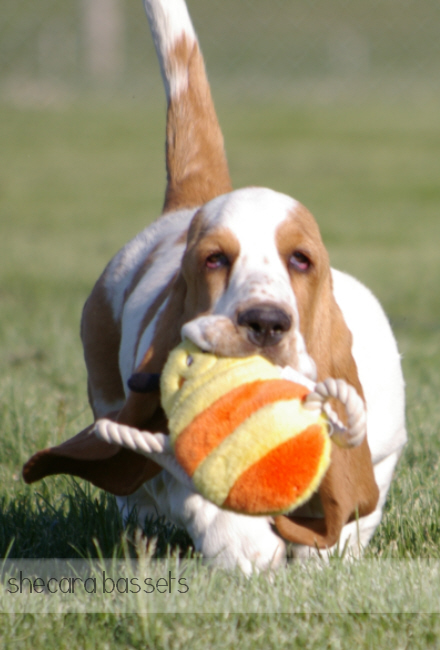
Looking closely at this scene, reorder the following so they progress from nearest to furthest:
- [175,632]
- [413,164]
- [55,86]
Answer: [175,632] < [413,164] < [55,86]

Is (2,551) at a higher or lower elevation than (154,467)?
lower

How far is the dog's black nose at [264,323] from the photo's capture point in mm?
1886

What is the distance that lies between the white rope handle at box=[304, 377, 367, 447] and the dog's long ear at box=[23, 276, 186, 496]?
48cm

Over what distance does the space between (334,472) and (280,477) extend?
14.8 inches

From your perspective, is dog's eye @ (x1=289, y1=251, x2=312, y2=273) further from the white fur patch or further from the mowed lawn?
the white fur patch

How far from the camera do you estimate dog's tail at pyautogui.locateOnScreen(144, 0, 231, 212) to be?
3.22 meters

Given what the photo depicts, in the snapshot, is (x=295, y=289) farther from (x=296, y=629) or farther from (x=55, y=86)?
(x=55, y=86)

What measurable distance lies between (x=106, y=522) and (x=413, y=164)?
14409mm

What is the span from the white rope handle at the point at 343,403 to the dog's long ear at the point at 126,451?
1.59ft

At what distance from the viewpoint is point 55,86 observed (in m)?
17.4

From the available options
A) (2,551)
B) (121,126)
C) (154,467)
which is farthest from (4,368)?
(121,126)

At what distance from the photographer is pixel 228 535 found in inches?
88.1

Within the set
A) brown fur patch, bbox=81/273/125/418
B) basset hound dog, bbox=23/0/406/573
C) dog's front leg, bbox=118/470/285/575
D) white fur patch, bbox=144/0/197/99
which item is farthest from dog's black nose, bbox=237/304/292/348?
white fur patch, bbox=144/0/197/99

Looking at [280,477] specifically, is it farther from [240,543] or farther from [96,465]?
[96,465]
